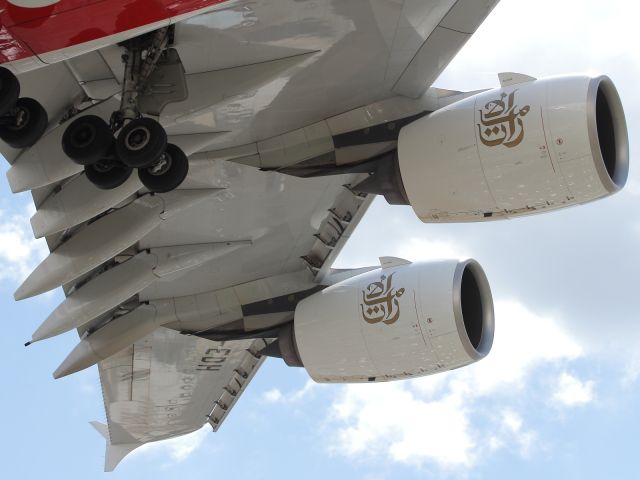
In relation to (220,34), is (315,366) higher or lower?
lower

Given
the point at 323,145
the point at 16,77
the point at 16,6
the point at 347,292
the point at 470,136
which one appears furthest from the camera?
the point at 347,292

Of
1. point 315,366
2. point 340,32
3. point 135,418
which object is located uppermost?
point 340,32

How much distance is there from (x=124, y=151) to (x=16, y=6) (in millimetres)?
3018

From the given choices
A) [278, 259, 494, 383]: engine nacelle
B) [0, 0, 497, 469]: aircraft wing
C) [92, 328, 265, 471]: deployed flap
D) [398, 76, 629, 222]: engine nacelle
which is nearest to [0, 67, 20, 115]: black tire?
[0, 0, 497, 469]: aircraft wing

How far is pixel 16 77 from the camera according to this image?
618 inches

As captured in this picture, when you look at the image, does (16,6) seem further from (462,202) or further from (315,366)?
(315,366)

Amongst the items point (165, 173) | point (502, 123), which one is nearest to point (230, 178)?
point (165, 173)

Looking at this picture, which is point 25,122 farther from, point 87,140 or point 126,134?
point 126,134

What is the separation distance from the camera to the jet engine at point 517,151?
16.2 metres

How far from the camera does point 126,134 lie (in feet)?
51.6

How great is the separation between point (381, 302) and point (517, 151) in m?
4.43

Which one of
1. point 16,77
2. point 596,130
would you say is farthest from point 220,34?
point 596,130

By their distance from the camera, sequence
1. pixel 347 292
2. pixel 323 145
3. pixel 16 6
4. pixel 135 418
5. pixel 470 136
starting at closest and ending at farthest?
pixel 16 6 < pixel 470 136 < pixel 323 145 < pixel 347 292 < pixel 135 418

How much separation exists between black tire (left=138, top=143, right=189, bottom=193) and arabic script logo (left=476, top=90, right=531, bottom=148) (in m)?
4.51
